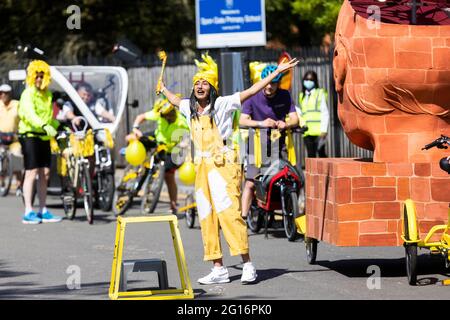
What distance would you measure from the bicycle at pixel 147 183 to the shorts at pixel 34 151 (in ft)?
4.66

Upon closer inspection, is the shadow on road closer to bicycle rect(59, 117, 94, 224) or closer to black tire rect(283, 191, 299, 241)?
black tire rect(283, 191, 299, 241)

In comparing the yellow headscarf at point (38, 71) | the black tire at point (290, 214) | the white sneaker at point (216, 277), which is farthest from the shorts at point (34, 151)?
the white sneaker at point (216, 277)

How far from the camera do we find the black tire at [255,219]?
568 inches

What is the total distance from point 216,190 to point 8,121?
11.2 metres

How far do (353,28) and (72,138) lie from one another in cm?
697

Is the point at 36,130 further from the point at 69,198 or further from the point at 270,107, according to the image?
the point at 270,107

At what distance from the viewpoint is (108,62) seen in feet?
88.2

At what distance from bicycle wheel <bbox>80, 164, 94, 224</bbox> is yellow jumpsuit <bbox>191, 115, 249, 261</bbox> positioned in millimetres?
5544

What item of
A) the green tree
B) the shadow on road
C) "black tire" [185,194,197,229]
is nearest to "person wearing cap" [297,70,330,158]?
"black tire" [185,194,197,229]

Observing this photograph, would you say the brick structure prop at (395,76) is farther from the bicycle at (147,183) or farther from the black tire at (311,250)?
the bicycle at (147,183)

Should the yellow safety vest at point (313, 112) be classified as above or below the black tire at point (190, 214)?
above

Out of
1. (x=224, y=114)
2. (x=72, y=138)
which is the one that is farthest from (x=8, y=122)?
(x=224, y=114)

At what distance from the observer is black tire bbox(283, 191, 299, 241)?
13328 mm

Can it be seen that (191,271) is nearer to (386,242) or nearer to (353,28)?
(386,242)
